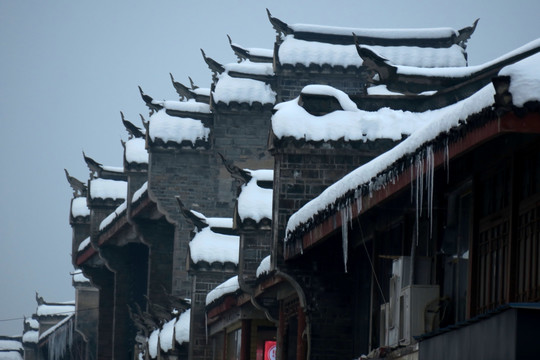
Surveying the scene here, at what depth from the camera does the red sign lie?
3509cm

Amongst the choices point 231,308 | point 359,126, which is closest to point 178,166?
point 231,308

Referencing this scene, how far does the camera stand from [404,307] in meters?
20.2

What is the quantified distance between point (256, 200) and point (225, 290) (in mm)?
3222

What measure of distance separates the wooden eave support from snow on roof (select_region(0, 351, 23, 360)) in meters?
86.6

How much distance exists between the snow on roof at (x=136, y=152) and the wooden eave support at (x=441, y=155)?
3080 centimetres

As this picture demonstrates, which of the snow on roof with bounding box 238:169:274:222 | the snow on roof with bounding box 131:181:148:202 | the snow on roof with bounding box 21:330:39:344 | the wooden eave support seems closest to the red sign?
the snow on roof with bounding box 238:169:274:222

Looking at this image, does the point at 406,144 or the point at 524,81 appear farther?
the point at 406,144

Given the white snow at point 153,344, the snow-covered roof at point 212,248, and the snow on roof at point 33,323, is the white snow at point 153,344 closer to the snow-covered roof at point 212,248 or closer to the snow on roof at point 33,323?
the snow-covered roof at point 212,248

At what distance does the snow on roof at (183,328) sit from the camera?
144 feet

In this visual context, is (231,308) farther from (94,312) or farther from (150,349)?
(94,312)

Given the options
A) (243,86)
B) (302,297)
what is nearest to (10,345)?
(243,86)

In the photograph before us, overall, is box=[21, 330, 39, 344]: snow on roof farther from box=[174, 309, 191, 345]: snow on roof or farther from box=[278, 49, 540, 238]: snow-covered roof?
box=[278, 49, 540, 238]: snow-covered roof

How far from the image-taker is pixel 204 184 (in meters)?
48.6

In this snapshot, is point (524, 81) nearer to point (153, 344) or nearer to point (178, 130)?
point (178, 130)
